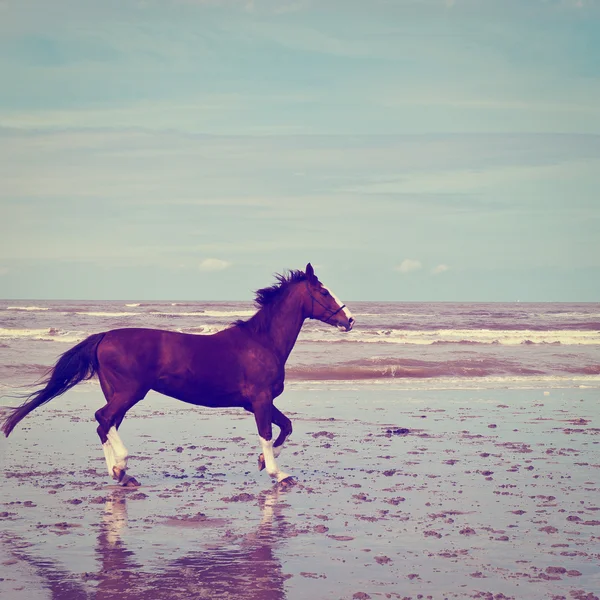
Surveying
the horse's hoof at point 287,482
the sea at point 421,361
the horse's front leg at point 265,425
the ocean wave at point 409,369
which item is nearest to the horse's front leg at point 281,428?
the horse's front leg at point 265,425

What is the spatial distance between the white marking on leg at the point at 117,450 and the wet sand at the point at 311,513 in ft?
0.86

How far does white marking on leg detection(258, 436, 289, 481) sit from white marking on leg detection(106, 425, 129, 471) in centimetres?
147

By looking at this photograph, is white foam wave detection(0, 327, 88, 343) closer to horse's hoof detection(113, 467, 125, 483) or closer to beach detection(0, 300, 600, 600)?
beach detection(0, 300, 600, 600)

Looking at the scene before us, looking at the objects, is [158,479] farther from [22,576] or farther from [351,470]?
[22,576]

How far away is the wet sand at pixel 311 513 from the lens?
5.71 metres

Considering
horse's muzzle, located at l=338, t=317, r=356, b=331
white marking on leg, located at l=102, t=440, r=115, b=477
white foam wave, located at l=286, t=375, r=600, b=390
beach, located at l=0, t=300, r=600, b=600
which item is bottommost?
white foam wave, located at l=286, t=375, r=600, b=390

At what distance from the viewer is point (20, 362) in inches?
974

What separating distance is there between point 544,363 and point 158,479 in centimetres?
1958

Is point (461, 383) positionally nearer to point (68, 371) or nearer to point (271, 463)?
point (271, 463)

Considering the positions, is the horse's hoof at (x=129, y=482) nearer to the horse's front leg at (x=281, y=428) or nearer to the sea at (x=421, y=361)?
the horse's front leg at (x=281, y=428)

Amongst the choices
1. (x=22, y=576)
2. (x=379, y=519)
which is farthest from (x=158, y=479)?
(x=22, y=576)

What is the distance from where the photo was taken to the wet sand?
225 inches

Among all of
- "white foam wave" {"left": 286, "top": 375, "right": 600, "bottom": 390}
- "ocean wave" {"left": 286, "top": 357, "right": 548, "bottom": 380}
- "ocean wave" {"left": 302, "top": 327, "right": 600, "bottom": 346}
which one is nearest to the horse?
"white foam wave" {"left": 286, "top": 375, "right": 600, "bottom": 390}

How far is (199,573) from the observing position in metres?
5.87
